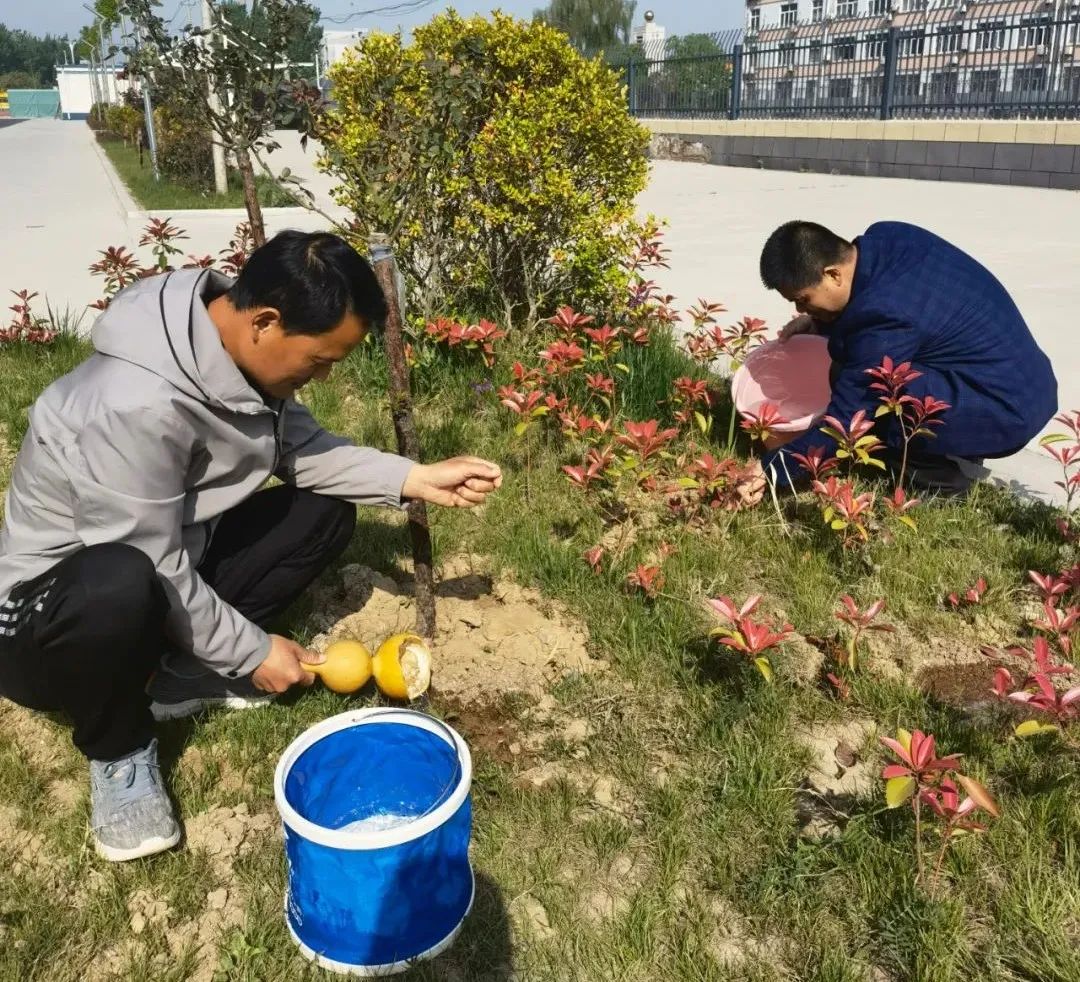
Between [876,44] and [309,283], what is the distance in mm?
17091

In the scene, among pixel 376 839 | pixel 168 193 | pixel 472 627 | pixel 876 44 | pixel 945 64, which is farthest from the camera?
pixel 876 44

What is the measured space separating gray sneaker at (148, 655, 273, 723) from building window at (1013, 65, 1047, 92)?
595 inches

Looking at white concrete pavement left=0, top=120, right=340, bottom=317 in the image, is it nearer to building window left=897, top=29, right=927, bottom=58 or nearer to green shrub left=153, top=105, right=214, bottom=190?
green shrub left=153, top=105, right=214, bottom=190

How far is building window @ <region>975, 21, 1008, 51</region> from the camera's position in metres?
14.5

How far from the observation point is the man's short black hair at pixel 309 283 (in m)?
1.89

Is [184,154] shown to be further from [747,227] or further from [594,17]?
[594,17]

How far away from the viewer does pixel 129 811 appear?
6.69ft

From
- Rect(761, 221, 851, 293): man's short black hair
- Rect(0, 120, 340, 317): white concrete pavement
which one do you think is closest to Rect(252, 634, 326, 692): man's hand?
Rect(761, 221, 851, 293): man's short black hair

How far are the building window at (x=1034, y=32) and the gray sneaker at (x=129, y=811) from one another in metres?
15.6

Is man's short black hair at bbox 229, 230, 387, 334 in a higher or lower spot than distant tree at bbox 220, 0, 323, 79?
lower

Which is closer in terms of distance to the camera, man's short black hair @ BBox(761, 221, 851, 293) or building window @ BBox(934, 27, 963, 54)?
man's short black hair @ BBox(761, 221, 851, 293)

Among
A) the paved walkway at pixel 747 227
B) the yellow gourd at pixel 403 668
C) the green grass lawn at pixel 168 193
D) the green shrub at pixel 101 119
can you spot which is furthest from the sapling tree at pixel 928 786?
the green shrub at pixel 101 119

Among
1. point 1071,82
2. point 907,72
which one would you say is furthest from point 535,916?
point 907,72

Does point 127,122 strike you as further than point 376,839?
Yes
